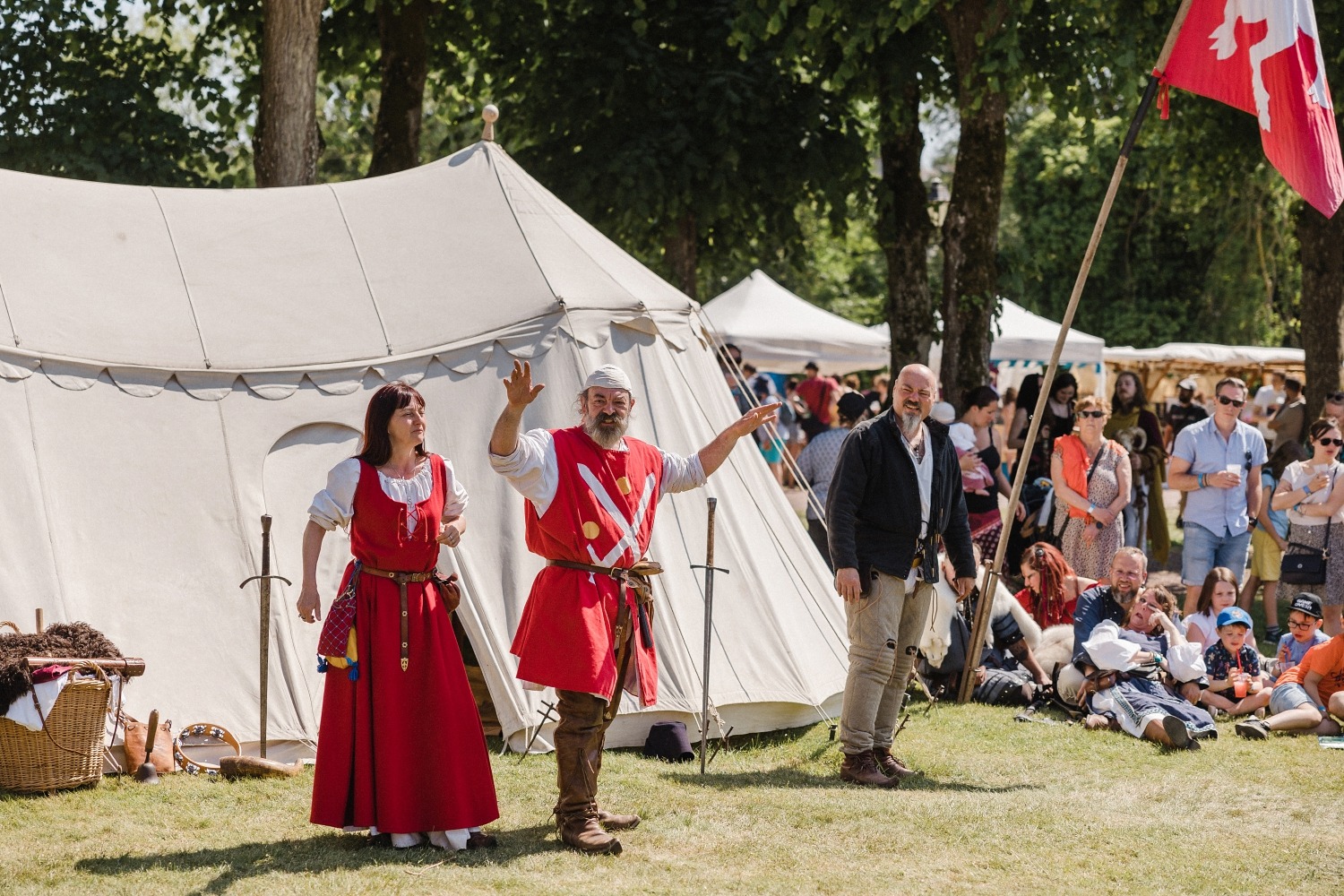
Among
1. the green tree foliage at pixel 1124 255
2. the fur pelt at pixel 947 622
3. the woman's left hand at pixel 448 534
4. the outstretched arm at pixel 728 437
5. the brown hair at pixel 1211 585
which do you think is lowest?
the fur pelt at pixel 947 622

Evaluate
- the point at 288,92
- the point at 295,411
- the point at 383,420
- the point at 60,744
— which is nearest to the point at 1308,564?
the point at 295,411

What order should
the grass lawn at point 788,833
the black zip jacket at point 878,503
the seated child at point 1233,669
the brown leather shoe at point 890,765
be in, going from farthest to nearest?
1. the seated child at point 1233,669
2. the brown leather shoe at point 890,765
3. the black zip jacket at point 878,503
4. the grass lawn at point 788,833

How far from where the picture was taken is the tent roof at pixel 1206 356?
24109mm

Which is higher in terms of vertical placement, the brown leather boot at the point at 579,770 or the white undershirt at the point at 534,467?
the white undershirt at the point at 534,467

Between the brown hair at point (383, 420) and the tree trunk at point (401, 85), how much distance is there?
7.25m

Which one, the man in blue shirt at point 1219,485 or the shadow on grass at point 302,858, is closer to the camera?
the shadow on grass at point 302,858

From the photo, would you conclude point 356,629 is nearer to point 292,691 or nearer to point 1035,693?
point 292,691

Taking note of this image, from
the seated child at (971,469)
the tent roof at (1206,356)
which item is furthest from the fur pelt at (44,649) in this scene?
the tent roof at (1206,356)

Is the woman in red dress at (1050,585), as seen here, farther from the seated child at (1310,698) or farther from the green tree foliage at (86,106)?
the green tree foliage at (86,106)

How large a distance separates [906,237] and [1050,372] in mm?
5540

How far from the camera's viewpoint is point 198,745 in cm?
595

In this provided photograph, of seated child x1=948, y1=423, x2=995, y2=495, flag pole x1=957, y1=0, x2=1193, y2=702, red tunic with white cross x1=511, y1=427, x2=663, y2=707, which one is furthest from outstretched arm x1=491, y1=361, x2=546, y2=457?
seated child x1=948, y1=423, x2=995, y2=495

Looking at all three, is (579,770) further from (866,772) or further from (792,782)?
(866,772)

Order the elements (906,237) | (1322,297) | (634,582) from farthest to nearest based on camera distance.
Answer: (1322,297) → (906,237) → (634,582)
